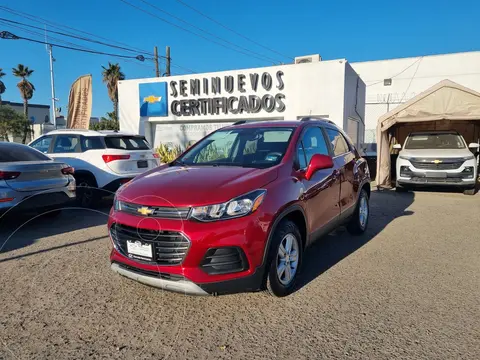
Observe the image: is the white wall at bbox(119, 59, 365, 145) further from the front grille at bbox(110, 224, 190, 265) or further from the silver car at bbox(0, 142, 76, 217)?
the front grille at bbox(110, 224, 190, 265)

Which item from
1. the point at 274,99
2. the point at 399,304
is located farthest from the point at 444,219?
the point at 274,99

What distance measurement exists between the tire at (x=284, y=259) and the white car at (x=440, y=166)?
7.20m

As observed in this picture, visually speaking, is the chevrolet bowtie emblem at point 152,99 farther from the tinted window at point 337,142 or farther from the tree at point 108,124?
the tree at point 108,124

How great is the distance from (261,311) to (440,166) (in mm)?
8034

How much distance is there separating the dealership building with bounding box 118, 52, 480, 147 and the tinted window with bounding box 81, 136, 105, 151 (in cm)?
760

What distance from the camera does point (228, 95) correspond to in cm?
1438

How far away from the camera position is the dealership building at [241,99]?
503 inches

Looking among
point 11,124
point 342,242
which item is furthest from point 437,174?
point 11,124

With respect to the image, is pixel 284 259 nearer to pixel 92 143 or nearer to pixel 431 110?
pixel 92 143

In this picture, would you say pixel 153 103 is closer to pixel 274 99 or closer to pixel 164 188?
pixel 274 99

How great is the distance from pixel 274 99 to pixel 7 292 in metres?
11.4

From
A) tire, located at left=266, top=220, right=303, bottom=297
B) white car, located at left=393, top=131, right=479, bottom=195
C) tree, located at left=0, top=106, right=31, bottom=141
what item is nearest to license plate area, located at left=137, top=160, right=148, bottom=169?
tire, located at left=266, top=220, right=303, bottom=297

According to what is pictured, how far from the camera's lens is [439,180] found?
30.6ft

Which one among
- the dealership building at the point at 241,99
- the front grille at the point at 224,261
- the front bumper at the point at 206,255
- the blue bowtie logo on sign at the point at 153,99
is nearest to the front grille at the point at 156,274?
the front bumper at the point at 206,255
